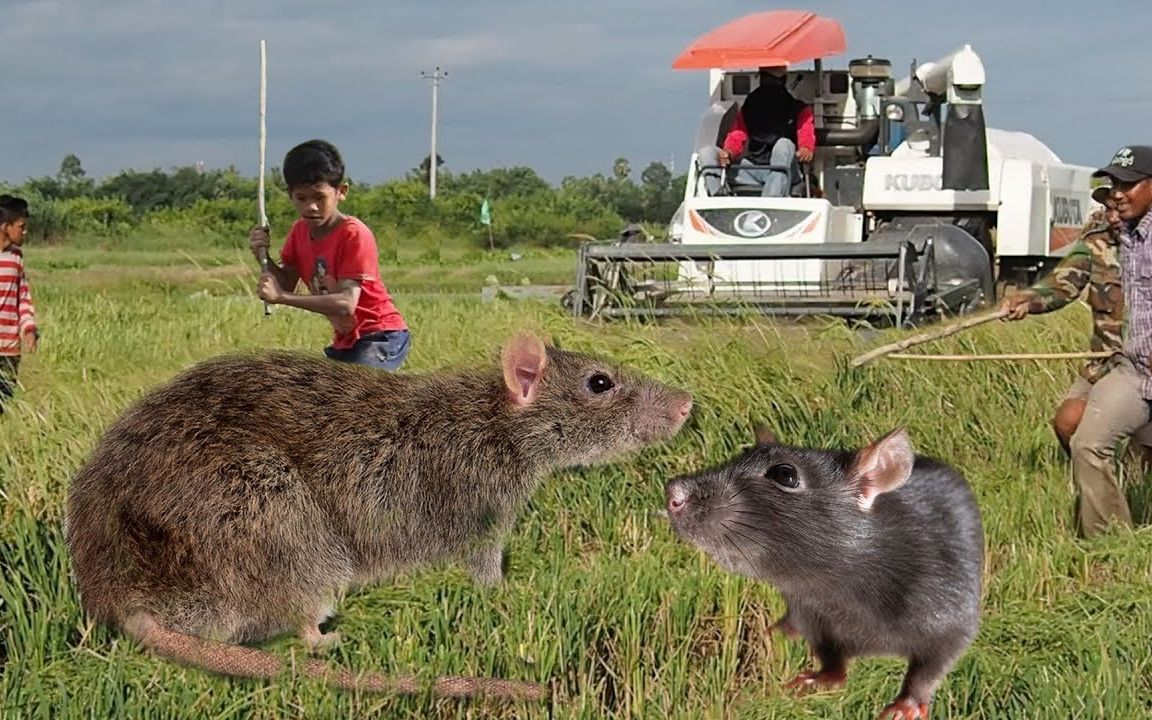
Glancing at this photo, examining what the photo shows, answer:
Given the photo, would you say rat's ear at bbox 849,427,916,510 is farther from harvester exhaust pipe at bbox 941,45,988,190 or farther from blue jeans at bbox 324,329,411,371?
harvester exhaust pipe at bbox 941,45,988,190

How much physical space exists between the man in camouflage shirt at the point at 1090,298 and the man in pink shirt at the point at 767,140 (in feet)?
17.7

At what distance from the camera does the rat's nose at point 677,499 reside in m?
2.70

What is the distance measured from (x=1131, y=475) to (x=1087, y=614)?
2.35 metres

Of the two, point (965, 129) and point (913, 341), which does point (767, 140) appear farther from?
point (913, 341)

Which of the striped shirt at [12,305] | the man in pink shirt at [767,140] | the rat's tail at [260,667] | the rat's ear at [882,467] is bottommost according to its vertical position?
the rat's tail at [260,667]

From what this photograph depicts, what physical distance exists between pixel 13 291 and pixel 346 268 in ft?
12.1

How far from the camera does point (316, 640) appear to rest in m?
3.64

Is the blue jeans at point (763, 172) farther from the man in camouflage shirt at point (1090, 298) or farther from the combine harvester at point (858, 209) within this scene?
the man in camouflage shirt at point (1090, 298)

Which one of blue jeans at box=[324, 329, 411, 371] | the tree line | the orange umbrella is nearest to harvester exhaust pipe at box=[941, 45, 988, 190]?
the orange umbrella

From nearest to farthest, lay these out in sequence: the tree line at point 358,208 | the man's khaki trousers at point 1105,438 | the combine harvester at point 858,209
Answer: the man's khaki trousers at point 1105,438 < the combine harvester at point 858,209 < the tree line at point 358,208

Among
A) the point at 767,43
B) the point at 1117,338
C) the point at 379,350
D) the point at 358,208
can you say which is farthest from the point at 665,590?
the point at 358,208

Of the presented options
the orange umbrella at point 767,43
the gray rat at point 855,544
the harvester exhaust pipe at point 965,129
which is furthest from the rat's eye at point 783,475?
the harvester exhaust pipe at point 965,129

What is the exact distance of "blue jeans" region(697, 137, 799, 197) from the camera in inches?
460

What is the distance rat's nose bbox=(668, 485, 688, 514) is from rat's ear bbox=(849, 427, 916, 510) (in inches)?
11.1
